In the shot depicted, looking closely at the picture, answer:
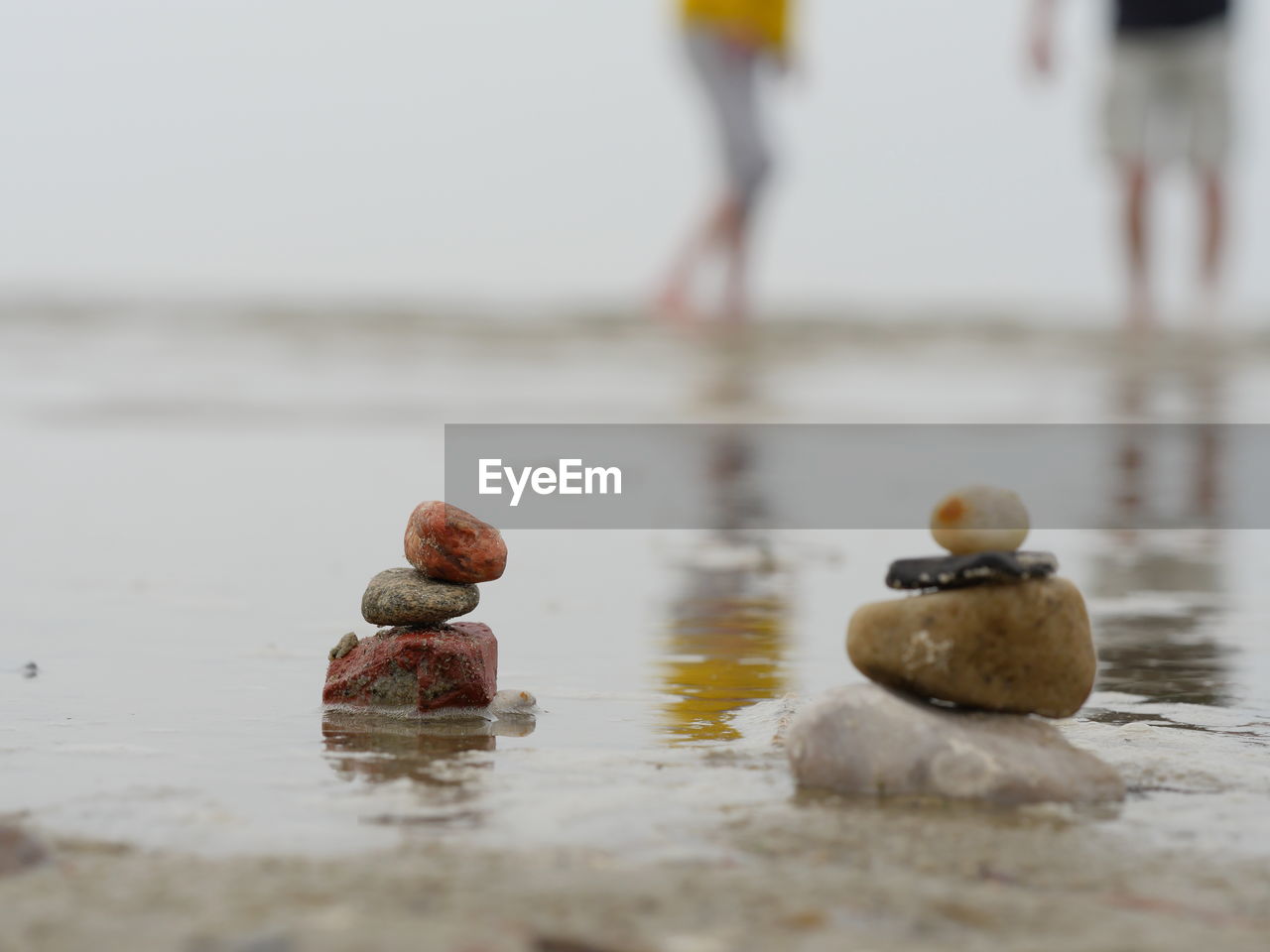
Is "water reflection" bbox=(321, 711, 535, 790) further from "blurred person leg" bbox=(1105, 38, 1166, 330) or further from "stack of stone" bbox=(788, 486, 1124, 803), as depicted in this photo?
"blurred person leg" bbox=(1105, 38, 1166, 330)

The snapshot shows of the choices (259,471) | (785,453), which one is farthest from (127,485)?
(785,453)

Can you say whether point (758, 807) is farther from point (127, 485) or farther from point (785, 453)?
point (785, 453)

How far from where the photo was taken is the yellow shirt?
1255 centimetres

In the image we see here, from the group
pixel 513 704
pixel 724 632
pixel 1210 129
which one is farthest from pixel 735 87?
pixel 513 704

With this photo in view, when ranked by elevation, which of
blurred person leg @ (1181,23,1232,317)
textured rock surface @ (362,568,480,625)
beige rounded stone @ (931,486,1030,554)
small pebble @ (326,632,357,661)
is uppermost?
blurred person leg @ (1181,23,1232,317)

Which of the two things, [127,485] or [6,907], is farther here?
[127,485]

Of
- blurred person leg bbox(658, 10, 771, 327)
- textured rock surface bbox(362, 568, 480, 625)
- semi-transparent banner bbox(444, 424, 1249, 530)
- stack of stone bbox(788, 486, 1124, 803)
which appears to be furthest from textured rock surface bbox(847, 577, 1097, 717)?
blurred person leg bbox(658, 10, 771, 327)

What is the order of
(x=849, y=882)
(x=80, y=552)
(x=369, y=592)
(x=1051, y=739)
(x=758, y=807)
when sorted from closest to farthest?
(x=849, y=882) < (x=758, y=807) < (x=1051, y=739) < (x=369, y=592) < (x=80, y=552)

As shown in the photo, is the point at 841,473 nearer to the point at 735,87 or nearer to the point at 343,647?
the point at 343,647

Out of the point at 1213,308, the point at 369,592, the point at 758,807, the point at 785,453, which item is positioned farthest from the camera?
the point at 1213,308

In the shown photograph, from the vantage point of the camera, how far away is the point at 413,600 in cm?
355

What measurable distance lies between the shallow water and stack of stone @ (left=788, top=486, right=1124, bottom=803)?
4.9 inches

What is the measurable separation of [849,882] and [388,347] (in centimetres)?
1678

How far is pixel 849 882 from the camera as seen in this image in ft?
7.50
